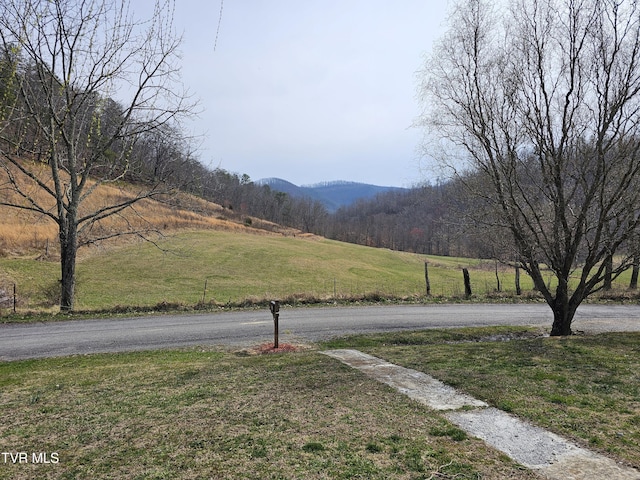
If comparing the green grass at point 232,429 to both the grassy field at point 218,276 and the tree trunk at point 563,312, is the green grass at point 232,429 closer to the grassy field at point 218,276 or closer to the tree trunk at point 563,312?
the tree trunk at point 563,312

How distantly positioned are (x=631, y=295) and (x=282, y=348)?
73.1 ft

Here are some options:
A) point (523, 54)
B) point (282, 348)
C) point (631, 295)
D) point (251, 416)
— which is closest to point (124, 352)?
point (282, 348)

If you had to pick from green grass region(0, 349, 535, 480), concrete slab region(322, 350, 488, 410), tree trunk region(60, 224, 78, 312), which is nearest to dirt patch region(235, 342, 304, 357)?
concrete slab region(322, 350, 488, 410)

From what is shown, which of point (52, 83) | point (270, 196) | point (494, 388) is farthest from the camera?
point (270, 196)

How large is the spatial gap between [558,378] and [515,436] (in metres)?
2.66

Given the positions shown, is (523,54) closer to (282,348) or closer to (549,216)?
(549,216)

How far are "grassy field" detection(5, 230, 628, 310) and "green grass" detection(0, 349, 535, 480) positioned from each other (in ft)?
38.3

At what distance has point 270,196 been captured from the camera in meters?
124

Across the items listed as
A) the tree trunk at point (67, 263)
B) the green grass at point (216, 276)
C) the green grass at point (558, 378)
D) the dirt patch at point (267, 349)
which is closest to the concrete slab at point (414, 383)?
the green grass at point (558, 378)

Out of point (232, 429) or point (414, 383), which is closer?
point (232, 429)

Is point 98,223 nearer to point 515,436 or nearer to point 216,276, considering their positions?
point 216,276

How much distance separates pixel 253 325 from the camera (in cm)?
1324

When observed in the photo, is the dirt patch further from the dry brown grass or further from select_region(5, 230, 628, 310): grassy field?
the dry brown grass

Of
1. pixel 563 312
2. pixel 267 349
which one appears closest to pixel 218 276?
pixel 267 349
